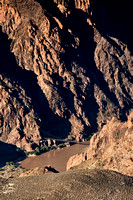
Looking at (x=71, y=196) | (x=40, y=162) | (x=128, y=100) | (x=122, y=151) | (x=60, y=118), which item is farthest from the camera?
(x=128, y=100)

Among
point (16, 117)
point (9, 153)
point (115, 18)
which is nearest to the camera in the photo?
point (9, 153)

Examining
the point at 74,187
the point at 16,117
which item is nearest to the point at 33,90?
the point at 16,117

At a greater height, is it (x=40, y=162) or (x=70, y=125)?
(x=70, y=125)

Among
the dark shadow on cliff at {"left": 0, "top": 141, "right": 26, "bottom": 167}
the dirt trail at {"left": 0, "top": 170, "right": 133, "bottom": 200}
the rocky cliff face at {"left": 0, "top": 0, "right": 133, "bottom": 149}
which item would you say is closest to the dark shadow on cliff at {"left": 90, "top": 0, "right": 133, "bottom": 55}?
the rocky cliff face at {"left": 0, "top": 0, "right": 133, "bottom": 149}

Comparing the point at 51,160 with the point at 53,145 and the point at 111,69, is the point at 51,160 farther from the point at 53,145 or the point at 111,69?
the point at 111,69

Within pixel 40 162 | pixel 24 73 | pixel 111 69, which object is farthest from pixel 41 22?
pixel 40 162

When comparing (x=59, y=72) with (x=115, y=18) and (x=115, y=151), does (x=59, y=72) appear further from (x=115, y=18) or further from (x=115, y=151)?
(x=115, y=151)
